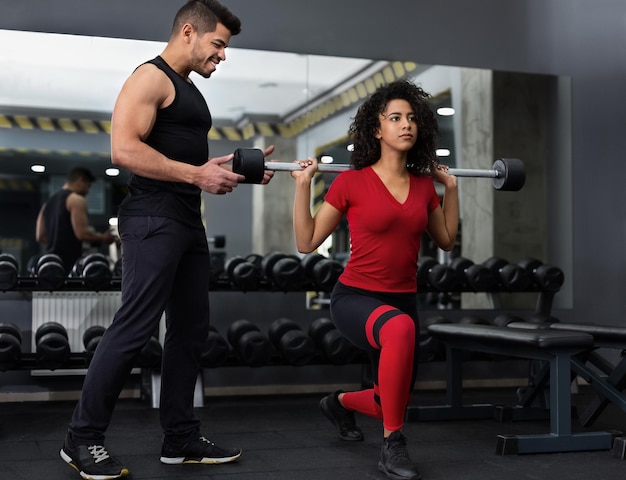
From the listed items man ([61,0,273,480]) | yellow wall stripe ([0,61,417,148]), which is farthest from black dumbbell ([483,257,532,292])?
man ([61,0,273,480])

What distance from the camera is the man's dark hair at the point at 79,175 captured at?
4055mm

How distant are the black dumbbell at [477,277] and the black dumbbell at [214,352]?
1.24 metres

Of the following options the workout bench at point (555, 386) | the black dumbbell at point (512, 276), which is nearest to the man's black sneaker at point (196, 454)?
the workout bench at point (555, 386)

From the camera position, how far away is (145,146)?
2.35m

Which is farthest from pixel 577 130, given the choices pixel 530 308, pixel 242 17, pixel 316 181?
pixel 242 17

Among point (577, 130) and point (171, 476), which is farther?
point (577, 130)

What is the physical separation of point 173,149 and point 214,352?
1.47 meters

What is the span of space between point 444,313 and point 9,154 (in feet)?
8.01

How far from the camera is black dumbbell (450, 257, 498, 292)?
417 cm

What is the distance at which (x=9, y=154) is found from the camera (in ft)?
13.0

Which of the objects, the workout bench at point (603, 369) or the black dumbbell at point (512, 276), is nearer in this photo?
the workout bench at point (603, 369)

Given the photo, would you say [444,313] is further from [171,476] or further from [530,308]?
Result: [171,476]

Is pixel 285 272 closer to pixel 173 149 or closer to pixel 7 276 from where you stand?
pixel 7 276

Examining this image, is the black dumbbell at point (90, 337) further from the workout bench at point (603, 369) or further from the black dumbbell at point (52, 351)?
the workout bench at point (603, 369)
